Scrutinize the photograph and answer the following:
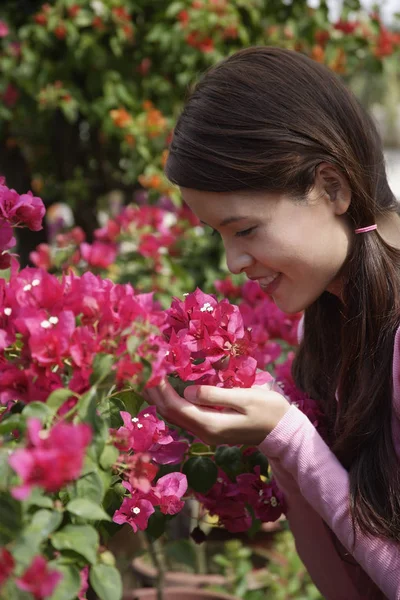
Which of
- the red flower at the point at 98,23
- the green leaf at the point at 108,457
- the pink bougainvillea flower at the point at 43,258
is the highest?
the green leaf at the point at 108,457

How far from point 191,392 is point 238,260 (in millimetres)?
262

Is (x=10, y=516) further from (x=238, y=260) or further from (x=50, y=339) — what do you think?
(x=238, y=260)

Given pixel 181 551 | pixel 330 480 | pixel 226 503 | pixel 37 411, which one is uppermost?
pixel 37 411

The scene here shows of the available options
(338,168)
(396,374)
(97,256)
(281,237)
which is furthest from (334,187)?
(97,256)

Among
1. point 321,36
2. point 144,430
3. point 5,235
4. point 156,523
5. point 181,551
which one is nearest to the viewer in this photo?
point 144,430

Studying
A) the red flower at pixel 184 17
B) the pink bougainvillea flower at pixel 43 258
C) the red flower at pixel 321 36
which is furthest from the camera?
the red flower at pixel 321 36

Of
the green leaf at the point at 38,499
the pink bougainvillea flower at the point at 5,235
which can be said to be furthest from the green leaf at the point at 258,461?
the green leaf at the point at 38,499

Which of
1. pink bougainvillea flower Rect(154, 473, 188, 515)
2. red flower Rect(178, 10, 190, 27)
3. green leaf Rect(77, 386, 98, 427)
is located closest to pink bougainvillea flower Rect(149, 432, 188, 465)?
pink bougainvillea flower Rect(154, 473, 188, 515)

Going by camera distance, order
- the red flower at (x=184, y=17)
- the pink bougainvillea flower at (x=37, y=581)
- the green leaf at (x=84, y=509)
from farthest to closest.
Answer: the red flower at (x=184, y=17), the green leaf at (x=84, y=509), the pink bougainvillea flower at (x=37, y=581)

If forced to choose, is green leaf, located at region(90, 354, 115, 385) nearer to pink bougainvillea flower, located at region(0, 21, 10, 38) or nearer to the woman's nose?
the woman's nose

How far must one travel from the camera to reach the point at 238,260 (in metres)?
1.22

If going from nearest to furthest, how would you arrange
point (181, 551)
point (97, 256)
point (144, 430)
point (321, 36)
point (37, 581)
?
point (37, 581) < point (144, 430) < point (181, 551) < point (97, 256) < point (321, 36)

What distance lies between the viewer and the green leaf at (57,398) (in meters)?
0.79

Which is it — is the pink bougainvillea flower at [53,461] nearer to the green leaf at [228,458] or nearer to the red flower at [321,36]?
the green leaf at [228,458]
